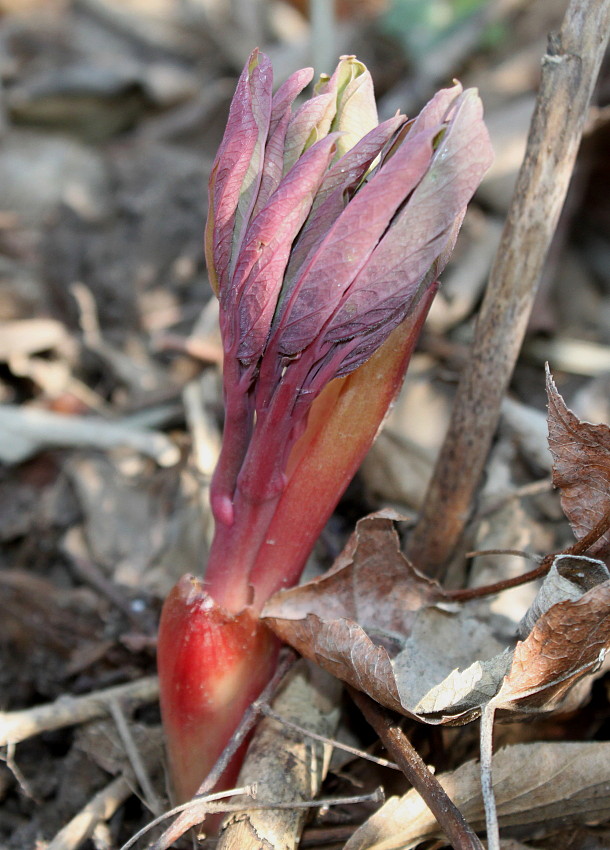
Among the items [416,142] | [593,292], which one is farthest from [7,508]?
[593,292]

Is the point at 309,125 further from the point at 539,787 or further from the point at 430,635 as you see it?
the point at 539,787

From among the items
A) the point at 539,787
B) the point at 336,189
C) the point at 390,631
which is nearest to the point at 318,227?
the point at 336,189

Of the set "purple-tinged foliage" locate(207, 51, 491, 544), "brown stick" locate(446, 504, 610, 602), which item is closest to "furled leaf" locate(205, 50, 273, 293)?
"purple-tinged foliage" locate(207, 51, 491, 544)

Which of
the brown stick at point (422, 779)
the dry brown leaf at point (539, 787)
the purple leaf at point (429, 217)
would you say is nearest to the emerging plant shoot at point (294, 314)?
the purple leaf at point (429, 217)

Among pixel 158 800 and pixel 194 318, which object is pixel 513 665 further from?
pixel 194 318

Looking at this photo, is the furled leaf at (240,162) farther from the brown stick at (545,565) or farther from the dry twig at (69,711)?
the dry twig at (69,711)
